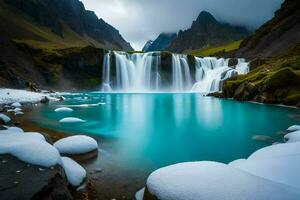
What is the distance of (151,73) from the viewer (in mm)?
97375

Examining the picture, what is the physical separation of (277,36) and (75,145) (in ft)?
463

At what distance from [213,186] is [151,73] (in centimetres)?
9148

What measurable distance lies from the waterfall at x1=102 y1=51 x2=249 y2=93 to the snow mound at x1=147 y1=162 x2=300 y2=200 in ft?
284

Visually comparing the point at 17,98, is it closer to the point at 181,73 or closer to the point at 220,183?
the point at 220,183

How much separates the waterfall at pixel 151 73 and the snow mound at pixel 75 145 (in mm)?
80647

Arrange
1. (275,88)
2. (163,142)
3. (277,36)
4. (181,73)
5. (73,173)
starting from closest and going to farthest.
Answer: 1. (73,173)
2. (163,142)
3. (275,88)
4. (181,73)
5. (277,36)

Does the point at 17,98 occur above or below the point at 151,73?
below

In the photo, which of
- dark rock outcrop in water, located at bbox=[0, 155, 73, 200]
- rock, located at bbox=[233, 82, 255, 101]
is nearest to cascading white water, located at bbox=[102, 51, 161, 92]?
rock, located at bbox=[233, 82, 255, 101]

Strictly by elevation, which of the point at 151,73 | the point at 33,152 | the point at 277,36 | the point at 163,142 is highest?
the point at 277,36

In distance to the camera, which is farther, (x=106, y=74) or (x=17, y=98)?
(x=106, y=74)

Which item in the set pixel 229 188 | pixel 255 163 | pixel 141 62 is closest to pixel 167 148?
pixel 255 163

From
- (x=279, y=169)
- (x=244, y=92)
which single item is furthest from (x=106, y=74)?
(x=279, y=169)

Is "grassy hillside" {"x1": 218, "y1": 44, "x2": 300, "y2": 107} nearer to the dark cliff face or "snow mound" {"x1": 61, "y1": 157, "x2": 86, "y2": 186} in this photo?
"snow mound" {"x1": 61, "y1": 157, "x2": 86, "y2": 186}

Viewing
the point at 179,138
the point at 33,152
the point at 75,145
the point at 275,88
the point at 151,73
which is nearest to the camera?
the point at 33,152
